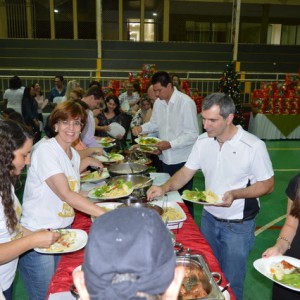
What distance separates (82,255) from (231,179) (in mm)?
982

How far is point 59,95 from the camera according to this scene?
307 inches

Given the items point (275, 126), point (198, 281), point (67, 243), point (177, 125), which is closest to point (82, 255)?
point (67, 243)

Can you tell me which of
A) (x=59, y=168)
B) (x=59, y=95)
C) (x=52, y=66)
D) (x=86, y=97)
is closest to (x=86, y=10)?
(x=52, y=66)

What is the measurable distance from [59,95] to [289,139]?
5.05 m

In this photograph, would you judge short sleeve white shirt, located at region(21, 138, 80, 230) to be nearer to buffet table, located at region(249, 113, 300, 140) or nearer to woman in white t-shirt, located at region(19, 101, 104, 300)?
woman in white t-shirt, located at region(19, 101, 104, 300)

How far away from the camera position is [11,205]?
159 cm

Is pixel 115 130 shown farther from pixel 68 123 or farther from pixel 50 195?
pixel 50 195

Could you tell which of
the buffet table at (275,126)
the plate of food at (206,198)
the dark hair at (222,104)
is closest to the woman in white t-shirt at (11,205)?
the plate of food at (206,198)

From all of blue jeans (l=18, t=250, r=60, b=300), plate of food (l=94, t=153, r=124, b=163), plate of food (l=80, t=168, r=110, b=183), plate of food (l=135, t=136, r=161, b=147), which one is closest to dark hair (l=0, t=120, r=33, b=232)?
blue jeans (l=18, t=250, r=60, b=300)

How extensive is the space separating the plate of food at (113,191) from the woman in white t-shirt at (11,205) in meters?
0.83

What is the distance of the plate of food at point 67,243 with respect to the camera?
1819mm

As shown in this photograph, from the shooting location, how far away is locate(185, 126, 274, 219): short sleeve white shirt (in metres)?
2.18

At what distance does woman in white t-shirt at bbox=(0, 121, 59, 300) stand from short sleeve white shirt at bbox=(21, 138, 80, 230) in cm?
25

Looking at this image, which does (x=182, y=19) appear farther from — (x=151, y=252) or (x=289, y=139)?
(x=151, y=252)
